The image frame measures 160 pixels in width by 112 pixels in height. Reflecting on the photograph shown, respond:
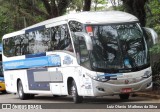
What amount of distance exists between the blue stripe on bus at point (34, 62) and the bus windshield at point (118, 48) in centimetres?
300

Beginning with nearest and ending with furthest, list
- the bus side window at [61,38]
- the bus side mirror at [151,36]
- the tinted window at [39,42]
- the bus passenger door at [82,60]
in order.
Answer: the bus passenger door at [82,60]
the bus side mirror at [151,36]
the bus side window at [61,38]
the tinted window at [39,42]

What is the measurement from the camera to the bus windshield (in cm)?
1703

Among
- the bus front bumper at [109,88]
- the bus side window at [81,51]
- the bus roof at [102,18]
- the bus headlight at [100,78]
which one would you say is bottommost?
the bus front bumper at [109,88]

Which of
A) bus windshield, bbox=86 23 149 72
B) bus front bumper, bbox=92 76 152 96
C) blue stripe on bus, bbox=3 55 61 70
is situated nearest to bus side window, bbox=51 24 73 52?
blue stripe on bus, bbox=3 55 61 70

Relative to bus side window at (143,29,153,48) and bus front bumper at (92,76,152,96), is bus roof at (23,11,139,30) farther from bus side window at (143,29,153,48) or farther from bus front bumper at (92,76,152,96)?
bus front bumper at (92,76,152,96)

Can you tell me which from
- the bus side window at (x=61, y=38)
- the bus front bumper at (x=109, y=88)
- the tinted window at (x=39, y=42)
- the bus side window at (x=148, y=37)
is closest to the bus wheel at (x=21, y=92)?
the tinted window at (x=39, y=42)

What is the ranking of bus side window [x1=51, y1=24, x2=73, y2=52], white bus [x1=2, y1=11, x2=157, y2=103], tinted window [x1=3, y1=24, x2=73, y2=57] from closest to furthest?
1. white bus [x1=2, y1=11, x2=157, y2=103]
2. bus side window [x1=51, y1=24, x2=73, y2=52]
3. tinted window [x1=3, y1=24, x2=73, y2=57]

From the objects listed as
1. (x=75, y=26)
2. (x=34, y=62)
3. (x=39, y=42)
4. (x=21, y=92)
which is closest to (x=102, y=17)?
(x=75, y=26)

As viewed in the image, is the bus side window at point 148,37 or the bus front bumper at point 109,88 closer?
the bus front bumper at point 109,88

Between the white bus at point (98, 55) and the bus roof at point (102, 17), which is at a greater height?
the bus roof at point (102, 17)

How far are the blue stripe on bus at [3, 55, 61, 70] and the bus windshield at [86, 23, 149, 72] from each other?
118 inches

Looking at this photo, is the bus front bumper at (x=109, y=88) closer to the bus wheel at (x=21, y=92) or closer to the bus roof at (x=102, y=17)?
the bus roof at (x=102, y=17)

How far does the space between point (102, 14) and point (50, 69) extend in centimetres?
401

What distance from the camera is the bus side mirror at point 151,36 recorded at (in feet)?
58.1
